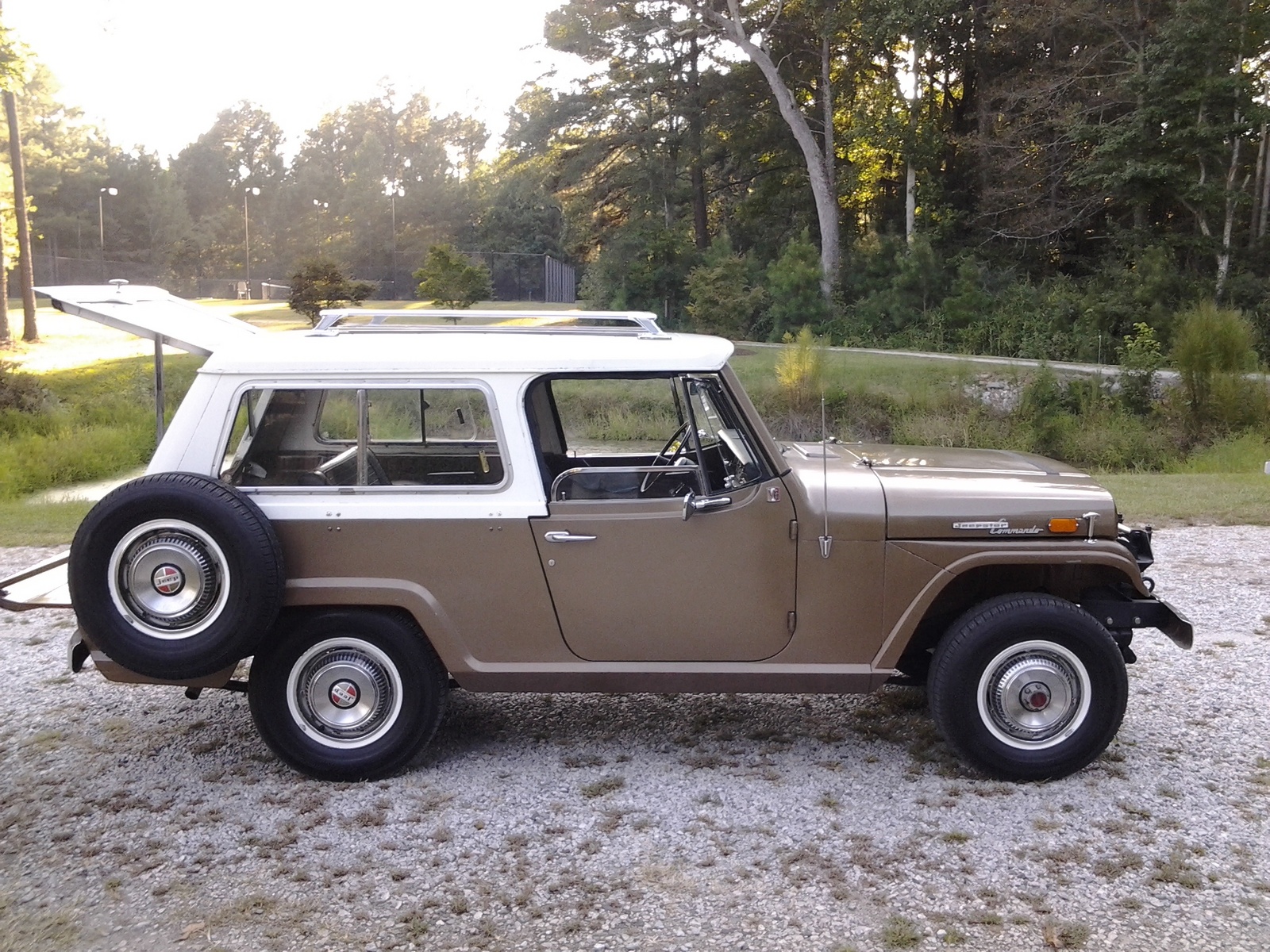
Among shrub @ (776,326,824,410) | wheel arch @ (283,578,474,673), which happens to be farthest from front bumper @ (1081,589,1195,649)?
shrub @ (776,326,824,410)

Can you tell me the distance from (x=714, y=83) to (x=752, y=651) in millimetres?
35581

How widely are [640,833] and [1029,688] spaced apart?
1.78 metres

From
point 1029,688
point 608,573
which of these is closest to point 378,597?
point 608,573

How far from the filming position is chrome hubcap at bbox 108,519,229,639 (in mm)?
4691

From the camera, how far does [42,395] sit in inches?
864

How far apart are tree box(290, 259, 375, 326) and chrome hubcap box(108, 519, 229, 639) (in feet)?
84.3

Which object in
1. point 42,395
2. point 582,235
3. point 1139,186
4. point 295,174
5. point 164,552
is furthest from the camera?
point 295,174

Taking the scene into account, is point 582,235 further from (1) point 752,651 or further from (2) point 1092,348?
(1) point 752,651

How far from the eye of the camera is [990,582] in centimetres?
522

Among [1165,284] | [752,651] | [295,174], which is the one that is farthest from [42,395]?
[295,174]

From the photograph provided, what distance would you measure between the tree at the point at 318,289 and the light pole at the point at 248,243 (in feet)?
104

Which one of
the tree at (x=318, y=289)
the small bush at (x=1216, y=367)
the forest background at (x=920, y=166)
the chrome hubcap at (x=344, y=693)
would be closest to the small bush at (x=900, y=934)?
the chrome hubcap at (x=344, y=693)

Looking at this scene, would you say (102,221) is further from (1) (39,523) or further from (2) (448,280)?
(1) (39,523)

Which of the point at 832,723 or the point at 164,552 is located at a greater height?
the point at 164,552
